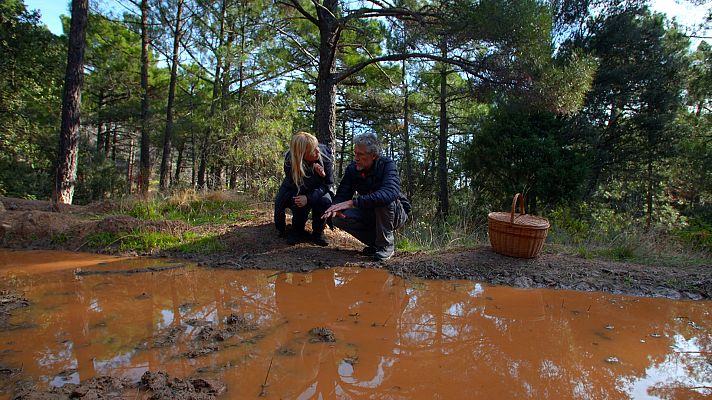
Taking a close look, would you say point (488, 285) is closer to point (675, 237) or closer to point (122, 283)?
point (122, 283)

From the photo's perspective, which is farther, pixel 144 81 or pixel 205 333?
pixel 144 81

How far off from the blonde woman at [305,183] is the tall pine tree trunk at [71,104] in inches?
207

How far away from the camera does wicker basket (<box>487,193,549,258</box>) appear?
3547 mm

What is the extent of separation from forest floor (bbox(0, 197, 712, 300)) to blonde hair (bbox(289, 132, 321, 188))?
80cm

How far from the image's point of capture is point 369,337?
6.88 ft

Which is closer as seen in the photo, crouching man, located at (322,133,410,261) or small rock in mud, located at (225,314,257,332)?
small rock in mud, located at (225,314,257,332)

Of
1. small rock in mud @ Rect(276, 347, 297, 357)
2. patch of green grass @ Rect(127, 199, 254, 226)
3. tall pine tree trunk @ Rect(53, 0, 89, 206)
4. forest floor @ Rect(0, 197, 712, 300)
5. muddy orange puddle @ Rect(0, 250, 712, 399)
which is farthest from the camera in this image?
tall pine tree trunk @ Rect(53, 0, 89, 206)

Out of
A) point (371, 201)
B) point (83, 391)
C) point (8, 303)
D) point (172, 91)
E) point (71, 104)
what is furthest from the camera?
point (172, 91)

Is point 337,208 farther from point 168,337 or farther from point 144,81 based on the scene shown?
point 144,81

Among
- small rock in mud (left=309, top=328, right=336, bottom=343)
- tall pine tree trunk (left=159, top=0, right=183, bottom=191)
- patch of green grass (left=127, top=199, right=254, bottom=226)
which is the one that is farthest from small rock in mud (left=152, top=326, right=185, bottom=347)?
tall pine tree trunk (left=159, top=0, right=183, bottom=191)

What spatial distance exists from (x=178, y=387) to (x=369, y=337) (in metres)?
0.94

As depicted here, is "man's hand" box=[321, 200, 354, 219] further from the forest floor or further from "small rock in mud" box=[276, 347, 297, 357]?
"small rock in mud" box=[276, 347, 297, 357]

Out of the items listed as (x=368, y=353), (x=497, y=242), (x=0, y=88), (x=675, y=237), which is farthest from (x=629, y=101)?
(x=0, y=88)

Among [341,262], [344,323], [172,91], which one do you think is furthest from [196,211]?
[172,91]
